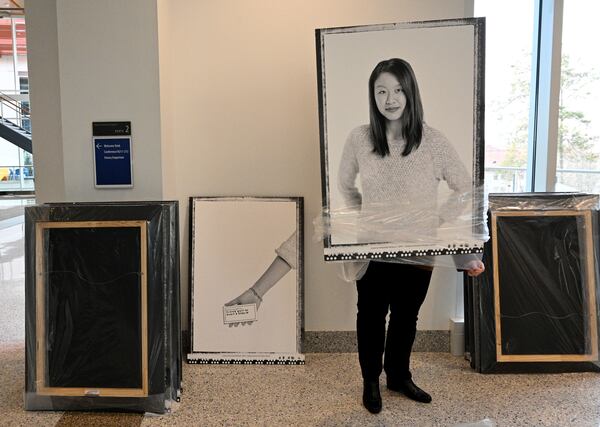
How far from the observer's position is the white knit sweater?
6.54 feet

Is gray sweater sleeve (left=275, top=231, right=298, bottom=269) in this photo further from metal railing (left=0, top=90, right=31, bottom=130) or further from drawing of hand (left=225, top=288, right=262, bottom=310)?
metal railing (left=0, top=90, right=31, bottom=130)

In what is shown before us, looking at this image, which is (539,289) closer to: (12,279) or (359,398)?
(359,398)

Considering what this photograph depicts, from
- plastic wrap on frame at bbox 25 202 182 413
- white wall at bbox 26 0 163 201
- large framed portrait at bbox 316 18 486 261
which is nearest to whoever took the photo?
large framed portrait at bbox 316 18 486 261

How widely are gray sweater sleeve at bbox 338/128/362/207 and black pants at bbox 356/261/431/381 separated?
0.31 metres

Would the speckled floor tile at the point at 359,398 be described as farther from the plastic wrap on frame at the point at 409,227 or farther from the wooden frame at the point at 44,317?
the plastic wrap on frame at the point at 409,227

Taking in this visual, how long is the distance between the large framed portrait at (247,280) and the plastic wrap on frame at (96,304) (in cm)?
45

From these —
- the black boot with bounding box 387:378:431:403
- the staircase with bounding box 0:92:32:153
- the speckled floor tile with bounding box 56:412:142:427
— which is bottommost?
the speckled floor tile with bounding box 56:412:142:427

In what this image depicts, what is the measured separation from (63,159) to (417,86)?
1.80m

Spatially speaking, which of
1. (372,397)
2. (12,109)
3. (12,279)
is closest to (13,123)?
(12,109)

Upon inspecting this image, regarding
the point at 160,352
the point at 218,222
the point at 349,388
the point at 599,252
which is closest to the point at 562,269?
the point at 599,252

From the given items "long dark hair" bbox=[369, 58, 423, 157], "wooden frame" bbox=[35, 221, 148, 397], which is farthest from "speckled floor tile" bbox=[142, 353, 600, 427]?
"long dark hair" bbox=[369, 58, 423, 157]

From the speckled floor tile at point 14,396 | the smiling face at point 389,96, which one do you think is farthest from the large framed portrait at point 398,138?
the speckled floor tile at point 14,396

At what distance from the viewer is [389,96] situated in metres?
1.99

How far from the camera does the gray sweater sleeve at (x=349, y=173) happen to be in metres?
2.01
